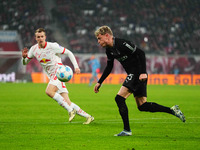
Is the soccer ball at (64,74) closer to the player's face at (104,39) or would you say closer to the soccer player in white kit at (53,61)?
the soccer player in white kit at (53,61)

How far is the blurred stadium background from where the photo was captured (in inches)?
1363

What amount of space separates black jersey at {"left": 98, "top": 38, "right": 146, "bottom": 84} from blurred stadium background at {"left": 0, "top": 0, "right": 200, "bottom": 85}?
26.2 m

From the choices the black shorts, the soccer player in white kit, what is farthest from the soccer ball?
the black shorts

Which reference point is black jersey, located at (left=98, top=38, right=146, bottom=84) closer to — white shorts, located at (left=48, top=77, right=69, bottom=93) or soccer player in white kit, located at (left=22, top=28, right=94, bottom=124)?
soccer player in white kit, located at (left=22, top=28, right=94, bottom=124)

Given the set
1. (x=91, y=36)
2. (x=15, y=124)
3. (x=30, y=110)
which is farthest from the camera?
(x=91, y=36)

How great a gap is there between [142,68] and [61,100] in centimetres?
259

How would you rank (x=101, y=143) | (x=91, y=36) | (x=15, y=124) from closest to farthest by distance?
1. (x=101, y=143)
2. (x=15, y=124)
3. (x=91, y=36)

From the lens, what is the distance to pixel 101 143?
6336 mm

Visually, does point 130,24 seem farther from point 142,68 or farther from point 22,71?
point 142,68

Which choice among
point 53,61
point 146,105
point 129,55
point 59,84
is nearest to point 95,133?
point 146,105

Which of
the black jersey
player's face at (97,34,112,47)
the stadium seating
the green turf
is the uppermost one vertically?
the stadium seating

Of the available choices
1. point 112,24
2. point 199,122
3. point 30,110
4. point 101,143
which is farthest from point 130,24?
point 101,143

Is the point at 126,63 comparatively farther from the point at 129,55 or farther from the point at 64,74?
the point at 64,74

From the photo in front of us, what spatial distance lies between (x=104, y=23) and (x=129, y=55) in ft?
107
